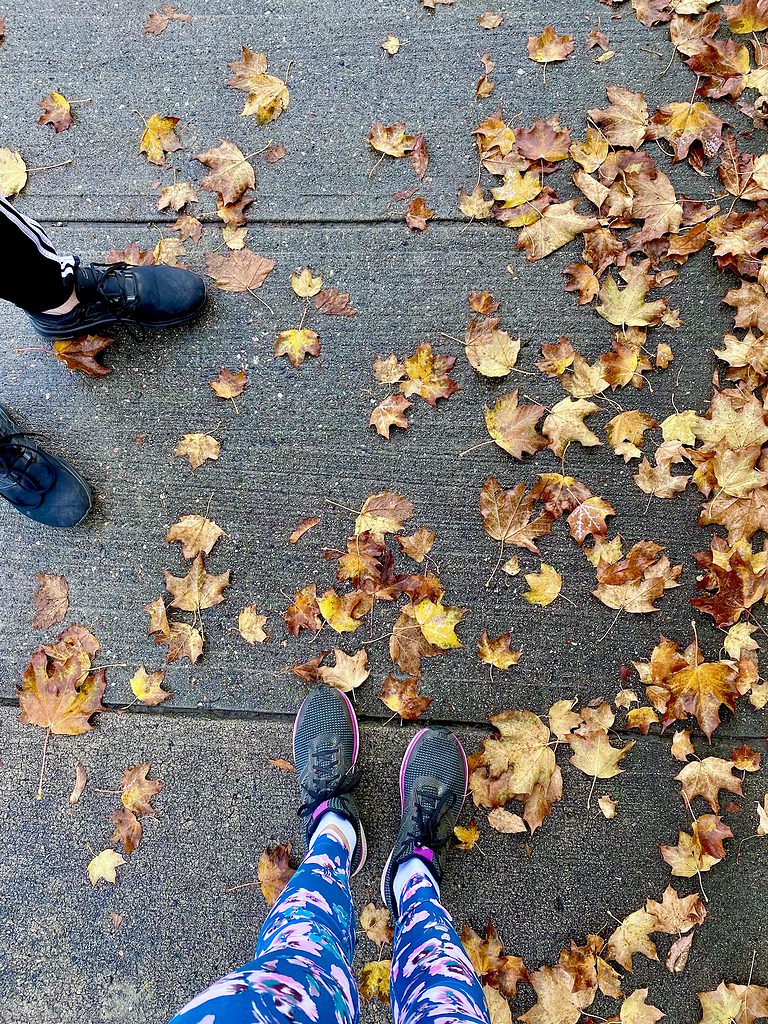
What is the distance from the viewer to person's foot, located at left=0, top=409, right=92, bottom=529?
2.14m

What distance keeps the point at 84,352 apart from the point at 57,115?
1046 millimetres

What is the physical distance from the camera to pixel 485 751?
2086 millimetres

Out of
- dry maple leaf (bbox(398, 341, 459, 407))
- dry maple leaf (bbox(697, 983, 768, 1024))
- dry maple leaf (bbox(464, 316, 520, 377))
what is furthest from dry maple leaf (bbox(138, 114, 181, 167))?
dry maple leaf (bbox(697, 983, 768, 1024))

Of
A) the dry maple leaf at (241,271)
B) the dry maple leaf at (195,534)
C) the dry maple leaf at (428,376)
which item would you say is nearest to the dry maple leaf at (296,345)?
the dry maple leaf at (241,271)

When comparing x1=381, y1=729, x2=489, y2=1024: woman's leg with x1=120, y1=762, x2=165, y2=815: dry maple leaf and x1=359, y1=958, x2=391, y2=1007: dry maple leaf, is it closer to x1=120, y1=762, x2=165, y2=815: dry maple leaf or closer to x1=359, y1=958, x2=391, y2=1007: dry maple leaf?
x1=359, y1=958, x2=391, y2=1007: dry maple leaf

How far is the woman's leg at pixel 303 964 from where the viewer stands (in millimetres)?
1120

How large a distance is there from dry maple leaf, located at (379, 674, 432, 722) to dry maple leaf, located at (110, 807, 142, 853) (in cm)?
94

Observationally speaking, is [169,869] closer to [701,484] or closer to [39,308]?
[39,308]

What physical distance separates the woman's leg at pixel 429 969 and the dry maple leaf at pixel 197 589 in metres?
1.13

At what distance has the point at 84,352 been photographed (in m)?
2.31

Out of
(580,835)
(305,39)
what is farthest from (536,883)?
(305,39)

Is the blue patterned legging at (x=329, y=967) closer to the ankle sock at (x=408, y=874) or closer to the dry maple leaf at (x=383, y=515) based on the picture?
the ankle sock at (x=408, y=874)

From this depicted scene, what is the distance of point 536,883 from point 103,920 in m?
1.44

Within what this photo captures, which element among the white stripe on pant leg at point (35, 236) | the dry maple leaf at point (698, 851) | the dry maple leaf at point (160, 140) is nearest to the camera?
the white stripe on pant leg at point (35, 236)
